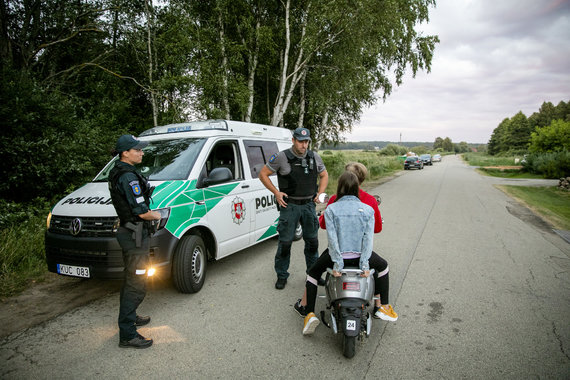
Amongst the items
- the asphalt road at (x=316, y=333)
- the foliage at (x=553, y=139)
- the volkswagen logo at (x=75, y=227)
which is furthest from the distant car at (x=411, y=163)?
the volkswagen logo at (x=75, y=227)

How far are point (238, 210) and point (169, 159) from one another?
1.20 metres

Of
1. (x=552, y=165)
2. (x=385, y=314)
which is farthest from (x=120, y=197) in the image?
(x=552, y=165)

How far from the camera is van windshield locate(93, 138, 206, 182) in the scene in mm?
4027

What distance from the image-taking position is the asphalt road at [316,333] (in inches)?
101

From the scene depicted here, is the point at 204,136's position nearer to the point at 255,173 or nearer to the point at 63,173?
the point at 255,173

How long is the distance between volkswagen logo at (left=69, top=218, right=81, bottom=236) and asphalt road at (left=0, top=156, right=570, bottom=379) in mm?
929

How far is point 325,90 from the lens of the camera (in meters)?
13.9

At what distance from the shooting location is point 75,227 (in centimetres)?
337

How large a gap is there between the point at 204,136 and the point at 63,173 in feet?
13.1

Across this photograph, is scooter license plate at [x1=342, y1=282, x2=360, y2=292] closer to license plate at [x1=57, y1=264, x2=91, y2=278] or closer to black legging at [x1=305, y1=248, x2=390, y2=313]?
black legging at [x1=305, y1=248, x2=390, y2=313]

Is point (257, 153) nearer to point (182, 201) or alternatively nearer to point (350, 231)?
point (182, 201)

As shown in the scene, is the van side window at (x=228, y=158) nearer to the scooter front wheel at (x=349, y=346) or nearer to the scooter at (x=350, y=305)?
the scooter at (x=350, y=305)

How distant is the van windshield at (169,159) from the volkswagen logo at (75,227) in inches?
36.4

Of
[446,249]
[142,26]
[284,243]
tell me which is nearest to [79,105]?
[142,26]
